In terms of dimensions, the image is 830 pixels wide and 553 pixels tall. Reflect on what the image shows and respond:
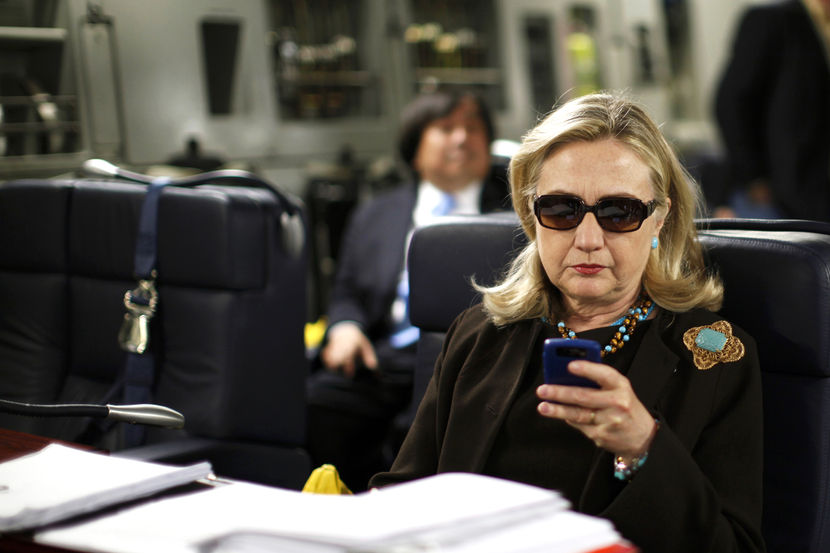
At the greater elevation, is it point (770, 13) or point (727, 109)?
point (770, 13)

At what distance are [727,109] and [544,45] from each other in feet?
5.75

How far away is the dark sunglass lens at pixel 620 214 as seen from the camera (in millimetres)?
1450

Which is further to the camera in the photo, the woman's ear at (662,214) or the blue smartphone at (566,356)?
the woman's ear at (662,214)

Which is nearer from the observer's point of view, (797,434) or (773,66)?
(797,434)

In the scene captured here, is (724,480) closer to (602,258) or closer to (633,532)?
(633,532)

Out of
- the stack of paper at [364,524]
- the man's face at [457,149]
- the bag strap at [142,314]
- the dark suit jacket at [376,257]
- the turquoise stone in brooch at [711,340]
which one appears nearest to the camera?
the stack of paper at [364,524]

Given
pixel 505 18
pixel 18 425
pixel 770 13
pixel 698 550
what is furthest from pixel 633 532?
pixel 505 18

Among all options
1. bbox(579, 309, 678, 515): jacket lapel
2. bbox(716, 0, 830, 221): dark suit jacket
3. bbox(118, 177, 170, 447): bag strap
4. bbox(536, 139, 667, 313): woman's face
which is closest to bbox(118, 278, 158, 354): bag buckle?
bbox(118, 177, 170, 447): bag strap

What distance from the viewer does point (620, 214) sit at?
4.77 feet

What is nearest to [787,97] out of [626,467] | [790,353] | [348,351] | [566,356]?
[348,351]

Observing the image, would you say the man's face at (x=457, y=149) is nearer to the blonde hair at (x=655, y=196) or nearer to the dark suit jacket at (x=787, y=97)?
the dark suit jacket at (x=787, y=97)

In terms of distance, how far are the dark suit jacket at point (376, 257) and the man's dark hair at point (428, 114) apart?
0.17 meters

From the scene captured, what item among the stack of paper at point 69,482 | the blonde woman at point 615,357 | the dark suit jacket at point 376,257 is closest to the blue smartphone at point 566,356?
the blonde woman at point 615,357

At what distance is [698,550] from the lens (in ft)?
4.17
